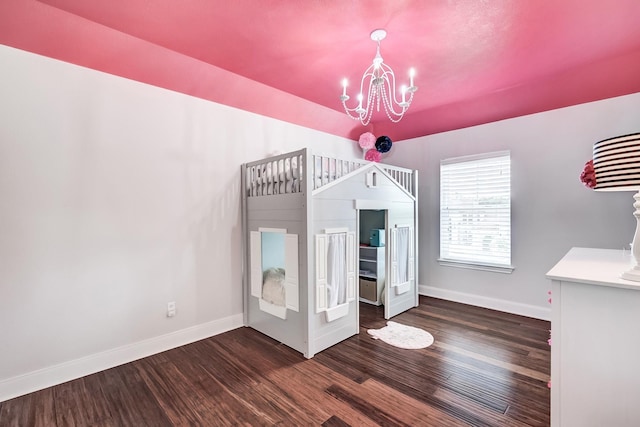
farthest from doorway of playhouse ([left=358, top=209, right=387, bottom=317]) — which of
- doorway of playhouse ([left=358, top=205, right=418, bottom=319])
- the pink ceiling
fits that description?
the pink ceiling

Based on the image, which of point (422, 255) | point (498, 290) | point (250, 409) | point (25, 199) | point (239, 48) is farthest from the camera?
point (422, 255)

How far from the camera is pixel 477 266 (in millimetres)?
3883

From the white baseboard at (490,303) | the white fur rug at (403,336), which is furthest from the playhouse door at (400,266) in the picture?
the white baseboard at (490,303)

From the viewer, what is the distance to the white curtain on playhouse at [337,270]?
282cm

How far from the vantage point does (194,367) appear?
2455mm

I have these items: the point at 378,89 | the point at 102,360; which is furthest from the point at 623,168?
the point at 102,360

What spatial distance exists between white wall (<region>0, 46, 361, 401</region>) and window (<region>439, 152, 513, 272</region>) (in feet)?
9.68

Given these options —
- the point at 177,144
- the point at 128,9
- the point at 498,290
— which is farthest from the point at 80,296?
the point at 498,290

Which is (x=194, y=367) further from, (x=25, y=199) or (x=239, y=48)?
(x=239, y=48)

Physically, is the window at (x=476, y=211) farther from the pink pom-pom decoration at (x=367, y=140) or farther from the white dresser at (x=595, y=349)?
the white dresser at (x=595, y=349)

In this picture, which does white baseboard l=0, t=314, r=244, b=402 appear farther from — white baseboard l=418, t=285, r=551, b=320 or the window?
the window

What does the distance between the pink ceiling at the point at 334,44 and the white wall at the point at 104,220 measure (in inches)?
8.8

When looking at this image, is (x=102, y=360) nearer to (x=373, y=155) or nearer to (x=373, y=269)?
(x=373, y=269)

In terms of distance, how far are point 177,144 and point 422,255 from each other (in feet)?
11.9
